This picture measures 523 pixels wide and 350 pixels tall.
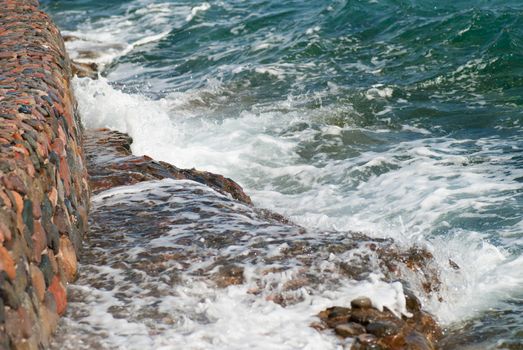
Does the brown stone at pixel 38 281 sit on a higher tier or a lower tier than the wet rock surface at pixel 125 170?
higher

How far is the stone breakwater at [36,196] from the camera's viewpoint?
3277 mm

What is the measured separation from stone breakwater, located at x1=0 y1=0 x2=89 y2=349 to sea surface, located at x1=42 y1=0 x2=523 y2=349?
0.27m

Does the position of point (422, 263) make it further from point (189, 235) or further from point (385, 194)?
point (385, 194)

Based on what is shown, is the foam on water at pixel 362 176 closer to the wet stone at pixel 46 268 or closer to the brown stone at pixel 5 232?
the wet stone at pixel 46 268

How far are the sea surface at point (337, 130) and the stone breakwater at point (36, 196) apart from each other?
0.90 feet

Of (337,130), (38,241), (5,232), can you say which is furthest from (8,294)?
(337,130)

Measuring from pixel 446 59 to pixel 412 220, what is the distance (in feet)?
19.0

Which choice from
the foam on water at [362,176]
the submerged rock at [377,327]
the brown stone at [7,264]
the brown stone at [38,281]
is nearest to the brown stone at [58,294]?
the brown stone at [38,281]

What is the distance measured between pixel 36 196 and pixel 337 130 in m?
6.37

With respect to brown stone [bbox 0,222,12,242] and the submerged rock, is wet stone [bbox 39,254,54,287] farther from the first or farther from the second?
the submerged rock

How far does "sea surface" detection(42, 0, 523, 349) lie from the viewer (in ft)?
13.8

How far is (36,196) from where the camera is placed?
3.83 m

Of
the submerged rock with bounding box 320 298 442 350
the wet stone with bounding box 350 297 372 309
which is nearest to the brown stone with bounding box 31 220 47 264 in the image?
the submerged rock with bounding box 320 298 442 350

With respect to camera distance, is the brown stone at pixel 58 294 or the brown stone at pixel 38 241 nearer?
the brown stone at pixel 38 241
